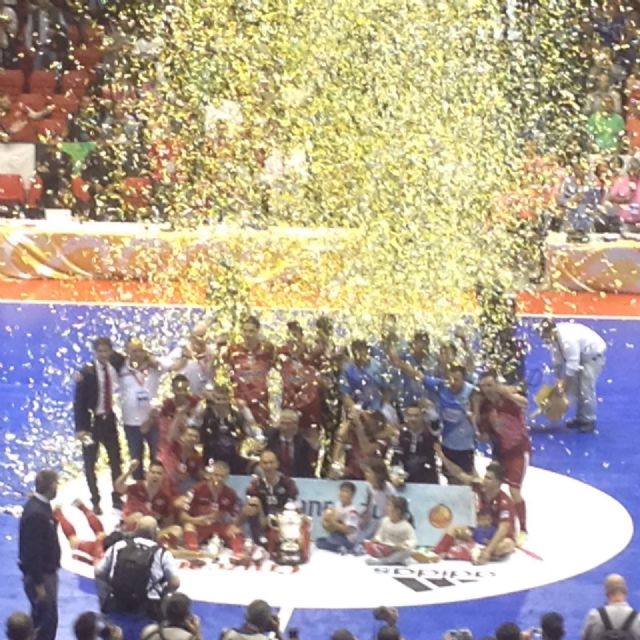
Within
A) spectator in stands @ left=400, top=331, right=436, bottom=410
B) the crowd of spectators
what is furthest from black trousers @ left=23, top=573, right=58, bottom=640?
spectator in stands @ left=400, top=331, right=436, bottom=410

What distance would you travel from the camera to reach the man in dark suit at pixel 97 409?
12.6m

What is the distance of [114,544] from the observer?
962cm

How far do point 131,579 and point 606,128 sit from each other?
14.3 metres

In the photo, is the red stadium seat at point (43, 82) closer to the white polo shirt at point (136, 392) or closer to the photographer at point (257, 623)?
the white polo shirt at point (136, 392)

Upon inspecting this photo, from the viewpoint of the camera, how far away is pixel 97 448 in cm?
1289

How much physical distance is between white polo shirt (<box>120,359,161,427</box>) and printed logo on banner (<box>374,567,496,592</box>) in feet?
7.50

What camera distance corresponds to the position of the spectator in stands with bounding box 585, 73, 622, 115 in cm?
2262

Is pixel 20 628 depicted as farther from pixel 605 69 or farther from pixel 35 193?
pixel 605 69

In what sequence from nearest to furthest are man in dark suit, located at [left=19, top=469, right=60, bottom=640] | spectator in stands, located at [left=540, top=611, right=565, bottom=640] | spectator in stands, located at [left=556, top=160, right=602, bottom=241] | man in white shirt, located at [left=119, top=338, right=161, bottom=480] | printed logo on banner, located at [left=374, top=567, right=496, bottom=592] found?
spectator in stands, located at [left=540, top=611, right=565, bottom=640]
man in dark suit, located at [left=19, top=469, right=60, bottom=640]
printed logo on banner, located at [left=374, top=567, right=496, bottom=592]
man in white shirt, located at [left=119, top=338, right=161, bottom=480]
spectator in stands, located at [left=556, top=160, right=602, bottom=241]

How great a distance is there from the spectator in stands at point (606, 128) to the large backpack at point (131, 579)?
14071mm

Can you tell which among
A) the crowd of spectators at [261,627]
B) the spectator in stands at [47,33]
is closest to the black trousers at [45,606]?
the crowd of spectators at [261,627]

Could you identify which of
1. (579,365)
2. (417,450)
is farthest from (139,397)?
(579,365)

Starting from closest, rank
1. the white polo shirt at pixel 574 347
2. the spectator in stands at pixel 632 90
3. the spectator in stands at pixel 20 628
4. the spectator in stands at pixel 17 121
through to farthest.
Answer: the spectator in stands at pixel 20 628 → the white polo shirt at pixel 574 347 → the spectator in stands at pixel 632 90 → the spectator in stands at pixel 17 121

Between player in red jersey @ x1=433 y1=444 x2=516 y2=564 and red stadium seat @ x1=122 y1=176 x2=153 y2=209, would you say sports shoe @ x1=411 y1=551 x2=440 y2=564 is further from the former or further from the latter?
red stadium seat @ x1=122 y1=176 x2=153 y2=209
